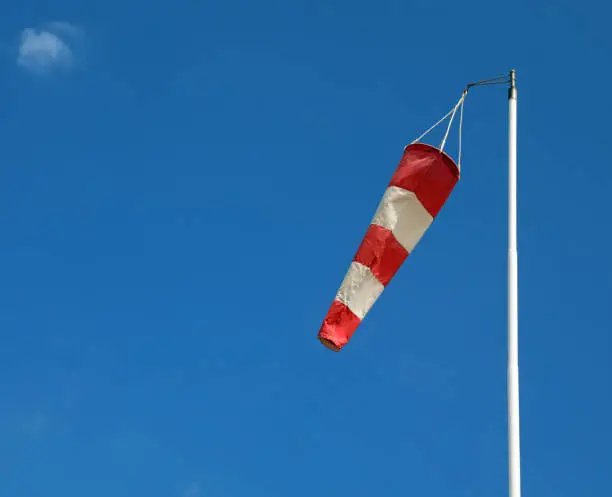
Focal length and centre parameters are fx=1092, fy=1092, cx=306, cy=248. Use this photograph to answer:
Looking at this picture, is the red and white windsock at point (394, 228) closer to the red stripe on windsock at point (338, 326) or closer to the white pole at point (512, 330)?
the red stripe on windsock at point (338, 326)

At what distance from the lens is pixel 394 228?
53.5 ft

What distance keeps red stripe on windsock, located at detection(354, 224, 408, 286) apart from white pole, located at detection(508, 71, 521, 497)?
5.63 feet

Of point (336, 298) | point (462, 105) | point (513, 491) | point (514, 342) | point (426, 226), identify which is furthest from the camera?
point (462, 105)

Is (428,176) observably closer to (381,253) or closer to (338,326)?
(381,253)

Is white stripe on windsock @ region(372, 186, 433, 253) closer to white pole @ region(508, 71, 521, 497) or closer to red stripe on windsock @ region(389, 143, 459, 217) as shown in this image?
red stripe on windsock @ region(389, 143, 459, 217)

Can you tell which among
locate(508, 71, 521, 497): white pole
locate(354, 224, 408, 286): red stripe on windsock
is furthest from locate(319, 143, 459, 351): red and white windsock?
locate(508, 71, 521, 497): white pole

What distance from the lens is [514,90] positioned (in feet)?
55.7

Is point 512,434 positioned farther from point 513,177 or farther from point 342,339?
point 513,177

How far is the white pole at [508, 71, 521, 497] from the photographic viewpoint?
13.9 meters

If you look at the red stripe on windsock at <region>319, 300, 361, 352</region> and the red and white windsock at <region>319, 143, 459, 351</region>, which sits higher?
the red and white windsock at <region>319, 143, 459, 351</region>

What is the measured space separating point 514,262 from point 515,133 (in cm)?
218

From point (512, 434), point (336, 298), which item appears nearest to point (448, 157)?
point (336, 298)

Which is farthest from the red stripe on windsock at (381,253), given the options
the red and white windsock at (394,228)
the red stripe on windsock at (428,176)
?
the red stripe on windsock at (428,176)

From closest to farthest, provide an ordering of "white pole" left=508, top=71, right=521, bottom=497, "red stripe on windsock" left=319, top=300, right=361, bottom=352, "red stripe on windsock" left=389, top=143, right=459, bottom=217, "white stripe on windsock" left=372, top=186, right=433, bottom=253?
"white pole" left=508, top=71, right=521, bottom=497
"red stripe on windsock" left=319, top=300, right=361, bottom=352
"white stripe on windsock" left=372, top=186, right=433, bottom=253
"red stripe on windsock" left=389, top=143, right=459, bottom=217
